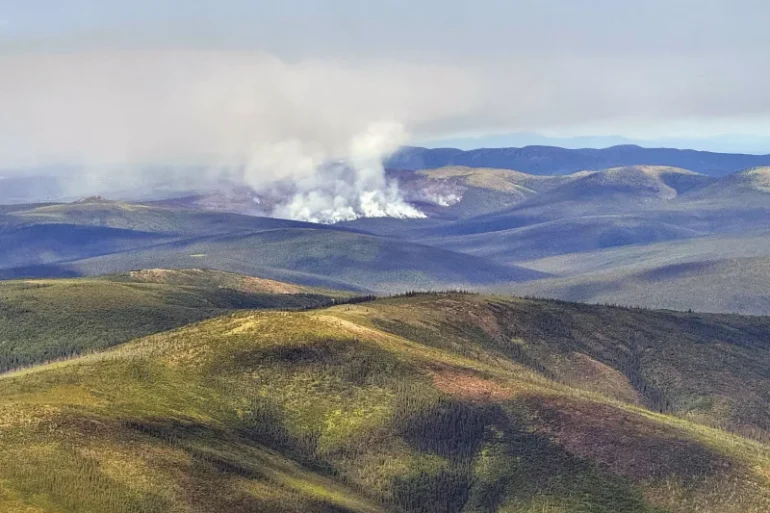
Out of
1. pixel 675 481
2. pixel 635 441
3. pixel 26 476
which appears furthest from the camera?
pixel 635 441

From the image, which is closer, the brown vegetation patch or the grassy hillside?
the grassy hillside

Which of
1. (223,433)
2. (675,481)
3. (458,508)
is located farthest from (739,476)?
(223,433)

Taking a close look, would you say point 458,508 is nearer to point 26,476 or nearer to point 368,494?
point 368,494

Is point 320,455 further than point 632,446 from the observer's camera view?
Yes

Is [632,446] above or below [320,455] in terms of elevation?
above

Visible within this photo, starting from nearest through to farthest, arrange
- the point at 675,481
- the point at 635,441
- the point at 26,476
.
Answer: the point at 26,476
the point at 675,481
the point at 635,441

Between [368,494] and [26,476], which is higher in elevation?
[26,476]

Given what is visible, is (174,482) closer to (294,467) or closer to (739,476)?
(294,467)

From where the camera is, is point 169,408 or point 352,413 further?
point 352,413

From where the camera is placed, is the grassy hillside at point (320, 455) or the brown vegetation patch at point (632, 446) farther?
the brown vegetation patch at point (632, 446)
